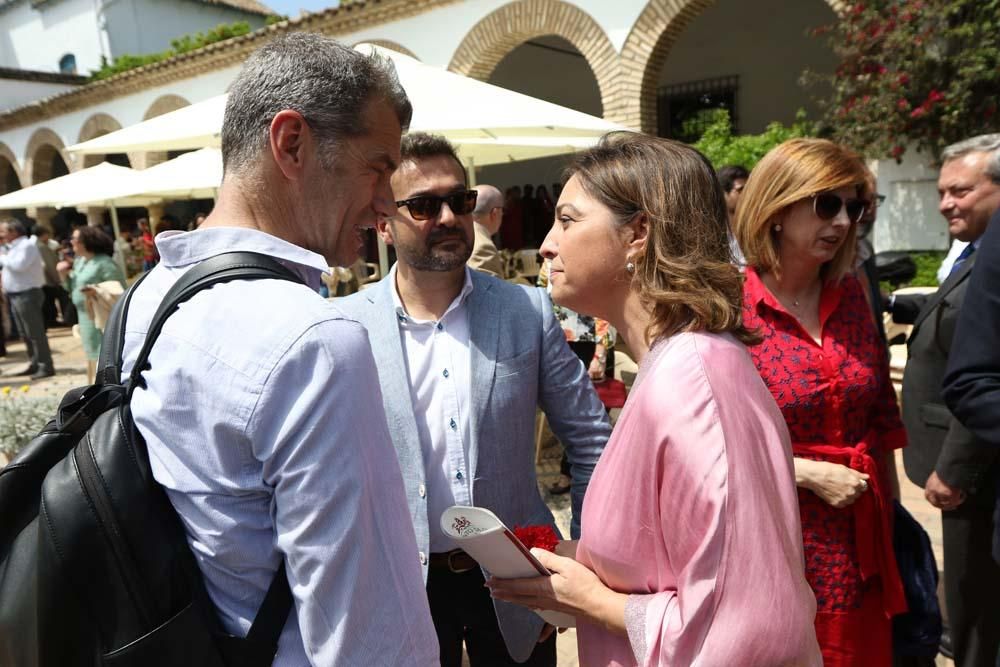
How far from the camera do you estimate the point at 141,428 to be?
94cm

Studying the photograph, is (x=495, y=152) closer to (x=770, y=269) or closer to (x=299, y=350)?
(x=770, y=269)

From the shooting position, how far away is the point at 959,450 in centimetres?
218

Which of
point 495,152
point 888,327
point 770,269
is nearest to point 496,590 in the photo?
point 770,269

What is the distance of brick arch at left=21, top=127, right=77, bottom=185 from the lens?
1942 cm

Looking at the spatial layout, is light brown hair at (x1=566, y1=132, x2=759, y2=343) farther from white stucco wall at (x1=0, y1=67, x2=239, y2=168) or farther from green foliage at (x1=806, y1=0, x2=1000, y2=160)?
white stucco wall at (x1=0, y1=67, x2=239, y2=168)

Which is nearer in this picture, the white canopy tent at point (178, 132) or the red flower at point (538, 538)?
the red flower at point (538, 538)

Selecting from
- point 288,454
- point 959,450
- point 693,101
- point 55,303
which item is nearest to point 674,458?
point 288,454

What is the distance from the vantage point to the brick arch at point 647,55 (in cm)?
963

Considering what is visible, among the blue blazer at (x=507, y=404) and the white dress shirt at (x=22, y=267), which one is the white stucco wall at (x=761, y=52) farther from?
the blue blazer at (x=507, y=404)

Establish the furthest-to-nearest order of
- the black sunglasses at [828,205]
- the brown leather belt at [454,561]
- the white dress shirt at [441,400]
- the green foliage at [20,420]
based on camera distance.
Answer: the green foliage at [20,420]
the black sunglasses at [828,205]
the white dress shirt at [441,400]
the brown leather belt at [454,561]

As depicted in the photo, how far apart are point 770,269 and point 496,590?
136cm

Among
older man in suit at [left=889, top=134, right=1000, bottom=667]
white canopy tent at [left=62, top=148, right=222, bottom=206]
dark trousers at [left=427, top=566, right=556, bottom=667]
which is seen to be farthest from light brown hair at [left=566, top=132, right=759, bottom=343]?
white canopy tent at [left=62, top=148, right=222, bottom=206]

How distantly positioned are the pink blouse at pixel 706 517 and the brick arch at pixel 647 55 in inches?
371

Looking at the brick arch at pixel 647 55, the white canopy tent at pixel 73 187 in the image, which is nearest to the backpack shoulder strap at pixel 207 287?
the white canopy tent at pixel 73 187
